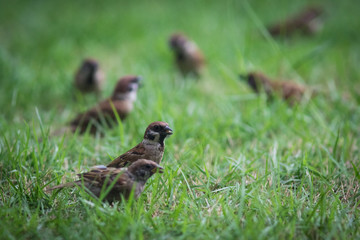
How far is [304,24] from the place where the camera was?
8.58 m

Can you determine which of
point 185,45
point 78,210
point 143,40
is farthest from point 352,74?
point 78,210

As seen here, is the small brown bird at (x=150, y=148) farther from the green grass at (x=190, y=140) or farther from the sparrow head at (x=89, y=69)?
the sparrow head at (x=89, y=69)

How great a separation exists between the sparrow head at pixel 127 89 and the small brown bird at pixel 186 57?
177 centimetres

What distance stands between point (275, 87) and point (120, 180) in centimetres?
340

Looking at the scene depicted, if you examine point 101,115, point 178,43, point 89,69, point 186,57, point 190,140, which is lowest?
point 190,140

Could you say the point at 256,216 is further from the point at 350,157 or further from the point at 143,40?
the point at 143,40

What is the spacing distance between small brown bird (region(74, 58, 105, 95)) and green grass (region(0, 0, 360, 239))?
0.16 meters

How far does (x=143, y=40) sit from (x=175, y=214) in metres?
5.77

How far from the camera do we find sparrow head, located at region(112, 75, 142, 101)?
15.6 feet

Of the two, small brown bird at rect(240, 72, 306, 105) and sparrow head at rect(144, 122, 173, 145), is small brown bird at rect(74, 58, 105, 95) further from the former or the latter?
sparrow head at rect(144, 122, 173, 145)

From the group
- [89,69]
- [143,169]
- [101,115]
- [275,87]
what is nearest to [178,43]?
[89,69]

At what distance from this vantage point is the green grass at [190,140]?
2.57m

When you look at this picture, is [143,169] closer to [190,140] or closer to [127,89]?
[190,140]

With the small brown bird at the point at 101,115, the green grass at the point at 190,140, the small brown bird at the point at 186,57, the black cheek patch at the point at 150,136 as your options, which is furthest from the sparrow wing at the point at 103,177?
the small brown bird at the point at 186,57
